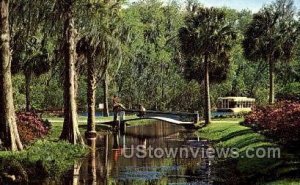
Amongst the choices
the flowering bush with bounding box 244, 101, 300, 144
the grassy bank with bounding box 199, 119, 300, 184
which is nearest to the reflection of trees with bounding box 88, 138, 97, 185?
the grassy bank with bounding box 199, 119, 300, 184

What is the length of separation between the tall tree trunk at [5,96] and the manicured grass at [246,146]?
10027 mm

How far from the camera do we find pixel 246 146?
90.2 feet

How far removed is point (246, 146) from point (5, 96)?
41.0 ft

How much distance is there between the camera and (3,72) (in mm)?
23297

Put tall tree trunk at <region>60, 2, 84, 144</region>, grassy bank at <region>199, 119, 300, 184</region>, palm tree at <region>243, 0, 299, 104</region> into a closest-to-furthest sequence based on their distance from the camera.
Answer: grassy bank at <region>199, 119, 300, 184</region>
tall tree trunk at <region>60, 2, 84, 144</region>
palm tree at <region>243, 0, 299, 104</region>

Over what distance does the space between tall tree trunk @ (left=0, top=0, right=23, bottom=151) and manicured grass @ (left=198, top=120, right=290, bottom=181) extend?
1003 centimetres

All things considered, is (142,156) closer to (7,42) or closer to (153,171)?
(153,171)

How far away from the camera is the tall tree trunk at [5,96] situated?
23000 millimetres

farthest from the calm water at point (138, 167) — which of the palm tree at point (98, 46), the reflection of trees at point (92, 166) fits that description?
the palm tree at point (98, 46)

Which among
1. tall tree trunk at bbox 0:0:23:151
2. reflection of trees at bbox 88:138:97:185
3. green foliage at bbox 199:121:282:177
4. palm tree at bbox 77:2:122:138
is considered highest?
palm tree at bbox 77:2:122:138

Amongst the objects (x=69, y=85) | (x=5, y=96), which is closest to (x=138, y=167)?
(x=5, y=96)

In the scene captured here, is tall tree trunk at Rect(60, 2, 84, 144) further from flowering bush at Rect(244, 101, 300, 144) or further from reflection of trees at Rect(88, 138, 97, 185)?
flowering bush at Rect(244, 101, 300, 144)

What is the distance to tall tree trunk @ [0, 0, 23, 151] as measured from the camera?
75.5 ft

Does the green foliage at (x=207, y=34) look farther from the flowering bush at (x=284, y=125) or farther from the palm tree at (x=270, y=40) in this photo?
the flowering bush at (x=284, y=125)
